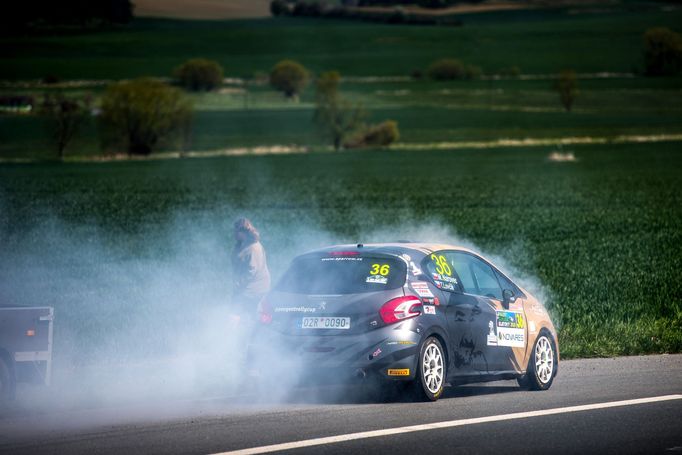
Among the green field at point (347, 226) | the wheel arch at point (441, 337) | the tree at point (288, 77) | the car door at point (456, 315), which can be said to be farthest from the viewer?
the tree at point (288, 77)

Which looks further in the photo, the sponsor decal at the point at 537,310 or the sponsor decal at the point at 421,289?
the sponsor decal at the point at 537,310

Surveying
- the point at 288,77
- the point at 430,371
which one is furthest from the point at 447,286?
the point at 288,77

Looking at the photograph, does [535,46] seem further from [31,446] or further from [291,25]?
[31,446]

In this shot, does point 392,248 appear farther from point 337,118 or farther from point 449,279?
point 337,118

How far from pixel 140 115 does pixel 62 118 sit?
22.9 ft

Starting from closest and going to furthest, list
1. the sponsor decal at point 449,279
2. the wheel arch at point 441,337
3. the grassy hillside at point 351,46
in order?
the wheel arch at point 441,337
the sponsor decal at point 449,279
the grassy hillside at point 351,46

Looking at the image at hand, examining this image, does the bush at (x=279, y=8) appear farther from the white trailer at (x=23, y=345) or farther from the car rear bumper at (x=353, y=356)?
the car rear bumper at (x=353, y=356)

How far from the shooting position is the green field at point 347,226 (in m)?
20.7

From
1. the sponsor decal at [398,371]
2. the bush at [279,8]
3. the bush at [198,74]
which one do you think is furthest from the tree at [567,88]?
the sponsor decal at [398,371]

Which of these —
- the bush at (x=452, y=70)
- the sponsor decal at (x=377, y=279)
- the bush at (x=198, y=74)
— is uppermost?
the bush at (x=452, y=70)

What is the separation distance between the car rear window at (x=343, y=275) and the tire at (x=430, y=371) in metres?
0.69

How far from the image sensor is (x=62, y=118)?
116 m

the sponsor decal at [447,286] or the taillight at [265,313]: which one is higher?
the sponsor decal at [447,286]

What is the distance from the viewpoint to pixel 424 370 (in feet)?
41.3
